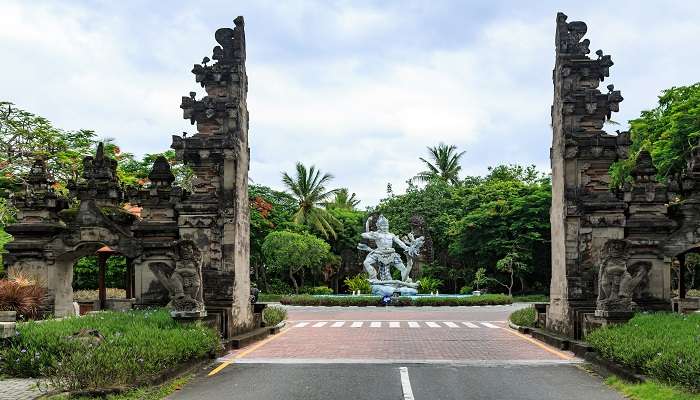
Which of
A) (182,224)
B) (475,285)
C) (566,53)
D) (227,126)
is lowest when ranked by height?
(475,285)

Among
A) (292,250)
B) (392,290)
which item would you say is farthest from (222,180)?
(292,250)

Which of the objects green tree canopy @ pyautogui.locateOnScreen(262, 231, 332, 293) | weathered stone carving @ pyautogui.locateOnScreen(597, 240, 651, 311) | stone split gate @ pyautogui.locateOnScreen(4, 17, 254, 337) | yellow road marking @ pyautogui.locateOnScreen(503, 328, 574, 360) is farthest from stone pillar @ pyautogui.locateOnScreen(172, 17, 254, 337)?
green tree canopy @ pyautogui.locateOnScreen(262, 231, 332, 293)

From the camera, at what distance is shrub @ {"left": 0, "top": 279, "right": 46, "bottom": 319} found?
17234 millimetres

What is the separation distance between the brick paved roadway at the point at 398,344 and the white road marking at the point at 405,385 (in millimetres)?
1731

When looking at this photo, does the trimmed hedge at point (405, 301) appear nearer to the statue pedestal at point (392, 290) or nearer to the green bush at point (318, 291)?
the statue pedestal at point (392, 290)

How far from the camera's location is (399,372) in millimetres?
12398

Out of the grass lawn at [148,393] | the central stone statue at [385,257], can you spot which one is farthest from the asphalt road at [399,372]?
the central stone statue at [385,257]

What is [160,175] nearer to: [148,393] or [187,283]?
[187,283]

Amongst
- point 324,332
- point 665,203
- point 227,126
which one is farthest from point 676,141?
point 227,126

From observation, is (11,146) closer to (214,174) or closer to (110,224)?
(110,224)

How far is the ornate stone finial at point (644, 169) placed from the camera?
739 inches

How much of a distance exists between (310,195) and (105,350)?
49575 mm

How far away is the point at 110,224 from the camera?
1980 centimetres

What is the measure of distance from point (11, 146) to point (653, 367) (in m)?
33.6
